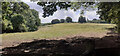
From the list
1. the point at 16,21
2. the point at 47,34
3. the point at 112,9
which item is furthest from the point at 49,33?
the point at 16,21

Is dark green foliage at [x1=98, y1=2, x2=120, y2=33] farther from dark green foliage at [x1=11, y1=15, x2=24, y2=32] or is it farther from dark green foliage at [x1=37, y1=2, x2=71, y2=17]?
dark green foliage at [x1=11, y1=15, x2=24, y2=32]

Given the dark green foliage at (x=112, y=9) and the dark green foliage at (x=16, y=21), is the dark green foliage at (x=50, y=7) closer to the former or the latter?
the dark green foliage at (x=112, y=9)

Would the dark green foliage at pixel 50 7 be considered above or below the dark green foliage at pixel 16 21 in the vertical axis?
above

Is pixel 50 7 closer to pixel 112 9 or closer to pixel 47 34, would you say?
pixel 112 9

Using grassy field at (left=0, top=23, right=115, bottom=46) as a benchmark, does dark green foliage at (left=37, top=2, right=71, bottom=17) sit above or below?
above

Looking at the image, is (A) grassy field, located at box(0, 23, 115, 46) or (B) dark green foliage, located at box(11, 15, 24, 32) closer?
(A) grassy field, located at box(0, 23, 115, 46)

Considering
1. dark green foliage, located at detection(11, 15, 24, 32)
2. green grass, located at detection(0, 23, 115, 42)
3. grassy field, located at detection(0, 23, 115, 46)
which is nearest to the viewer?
grassy field, located at detection(0, 23, 115, 46)

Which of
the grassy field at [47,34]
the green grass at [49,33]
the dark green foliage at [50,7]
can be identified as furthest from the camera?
the green grass at [49,33]

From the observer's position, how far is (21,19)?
45062 millimetres

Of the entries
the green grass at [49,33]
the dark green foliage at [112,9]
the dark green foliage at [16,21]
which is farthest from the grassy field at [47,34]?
the dark green foliage at [16,21]

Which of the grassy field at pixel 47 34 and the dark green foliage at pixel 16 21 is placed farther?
the dark green foliage at pixel 16 21

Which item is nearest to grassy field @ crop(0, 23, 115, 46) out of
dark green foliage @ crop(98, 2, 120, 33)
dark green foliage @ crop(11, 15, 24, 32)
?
dark green foliage @ crop(98, 2, 120, 33)

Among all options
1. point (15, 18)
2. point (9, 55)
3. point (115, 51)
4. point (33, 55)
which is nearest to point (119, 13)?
point (115, 51)

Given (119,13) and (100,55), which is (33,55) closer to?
(100,55)
